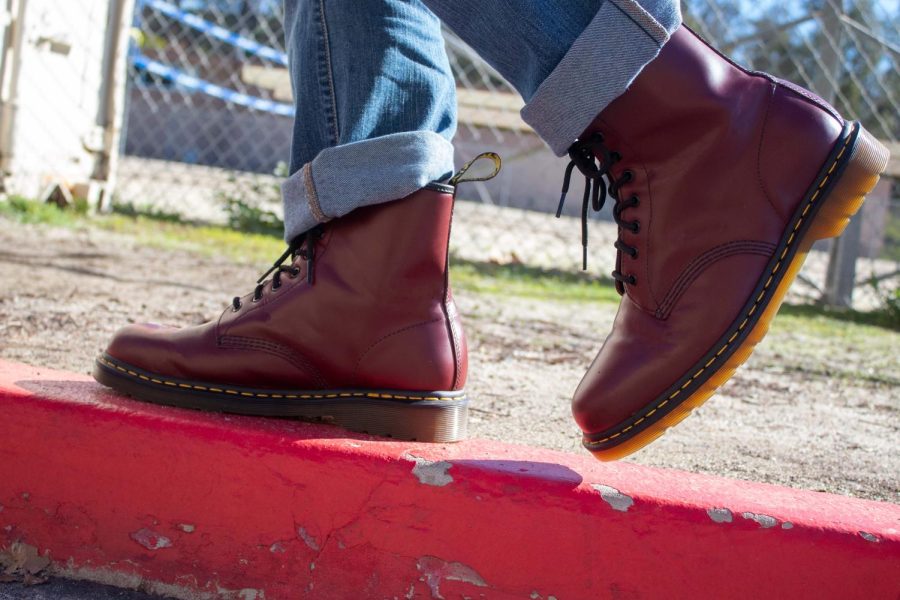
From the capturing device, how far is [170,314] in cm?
214

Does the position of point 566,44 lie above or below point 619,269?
above

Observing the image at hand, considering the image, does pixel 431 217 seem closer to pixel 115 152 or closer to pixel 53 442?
pixel 53 442

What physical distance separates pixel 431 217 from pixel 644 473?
0.37 meters

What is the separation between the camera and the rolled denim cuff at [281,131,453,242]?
3.34ft

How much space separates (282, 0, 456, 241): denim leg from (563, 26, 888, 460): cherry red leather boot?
191mm

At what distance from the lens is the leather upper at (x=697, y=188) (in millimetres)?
965

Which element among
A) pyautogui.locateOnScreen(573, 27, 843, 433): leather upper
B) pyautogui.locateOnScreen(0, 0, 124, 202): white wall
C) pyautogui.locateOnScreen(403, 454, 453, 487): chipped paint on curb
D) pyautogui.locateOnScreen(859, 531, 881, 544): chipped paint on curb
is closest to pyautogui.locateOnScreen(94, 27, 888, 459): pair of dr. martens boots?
pyautogui.locateOnScreen(573, 27, 843, 433): leather upper

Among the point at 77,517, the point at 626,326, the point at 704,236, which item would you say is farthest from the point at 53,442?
the point at 704,236

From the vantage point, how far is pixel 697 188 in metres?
0.99

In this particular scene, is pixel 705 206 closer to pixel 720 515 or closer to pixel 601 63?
pixel 601 63

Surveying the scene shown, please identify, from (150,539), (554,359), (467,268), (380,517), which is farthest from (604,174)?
(467,268)

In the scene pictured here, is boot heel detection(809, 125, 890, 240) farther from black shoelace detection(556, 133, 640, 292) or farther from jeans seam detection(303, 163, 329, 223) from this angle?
jeans seam detection(303, 163, 329, 223)

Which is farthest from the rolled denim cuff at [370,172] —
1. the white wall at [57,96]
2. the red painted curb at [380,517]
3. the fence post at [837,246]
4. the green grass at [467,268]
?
the fence post at [837,246]

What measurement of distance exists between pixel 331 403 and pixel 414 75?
0.39 meters
